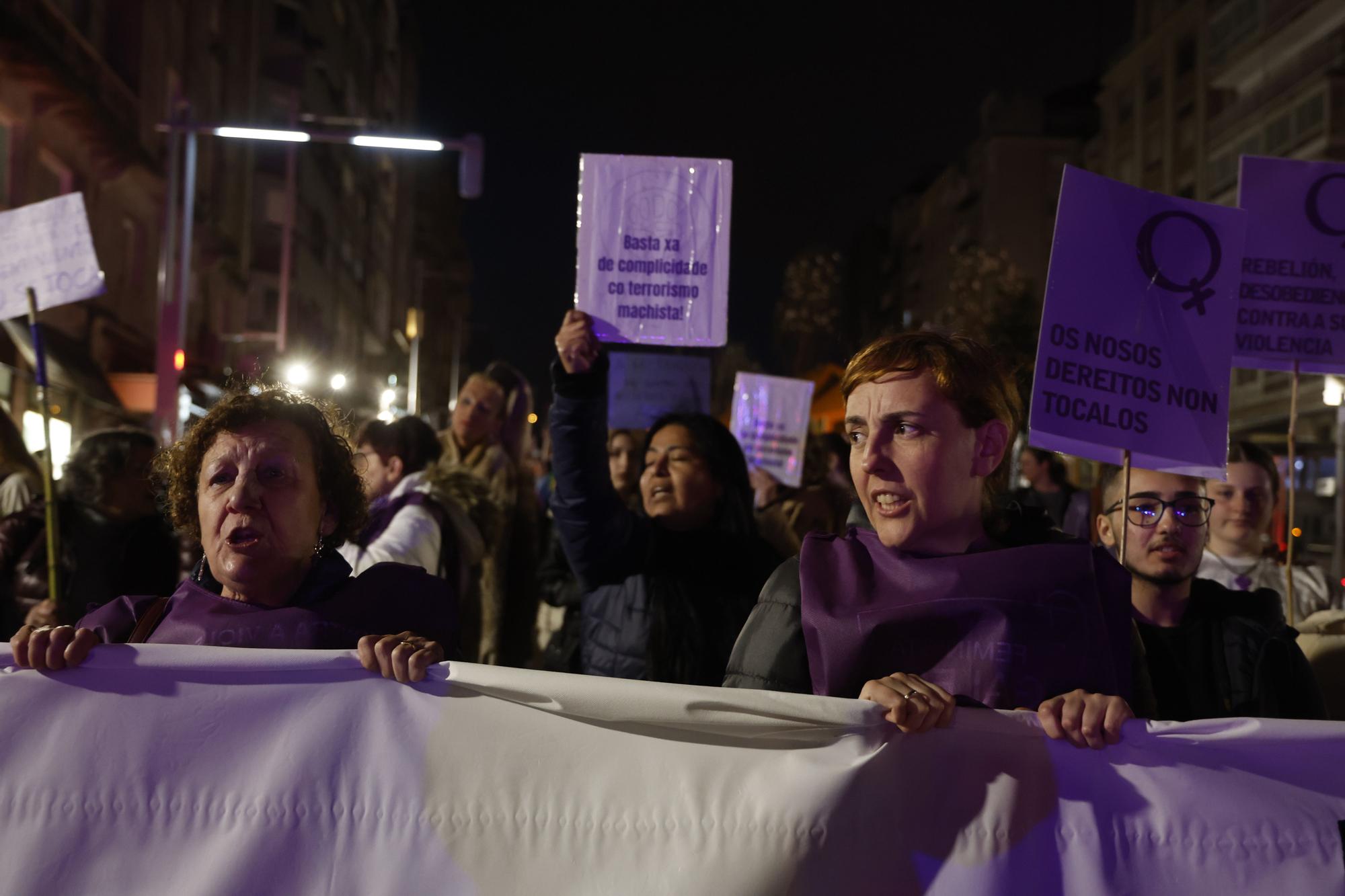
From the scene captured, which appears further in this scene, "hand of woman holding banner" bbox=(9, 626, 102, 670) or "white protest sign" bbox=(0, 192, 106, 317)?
"white protest sign" bbox=(0, 192, 106, 317)

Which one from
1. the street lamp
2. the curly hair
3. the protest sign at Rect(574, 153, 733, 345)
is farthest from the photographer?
the street lamp

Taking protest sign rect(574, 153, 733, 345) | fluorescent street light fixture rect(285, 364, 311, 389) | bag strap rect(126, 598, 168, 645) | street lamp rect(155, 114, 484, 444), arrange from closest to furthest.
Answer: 1. bag strap rect(126, 598, 168, 645)
2. protest sign rect(574, 153, 733, 345)
3. street lamp rect(155, 114, 484, 444)
4. fluorescent street light fixture rect(285, 364, 311, 389)

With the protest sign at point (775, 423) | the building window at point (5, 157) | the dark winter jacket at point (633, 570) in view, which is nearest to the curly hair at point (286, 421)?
the dark winter jacket at point (633, 570)

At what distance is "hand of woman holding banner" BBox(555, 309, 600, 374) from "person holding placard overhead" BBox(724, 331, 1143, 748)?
120cm

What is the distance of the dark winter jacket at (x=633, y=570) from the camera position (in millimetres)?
3797

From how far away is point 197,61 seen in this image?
28.6m

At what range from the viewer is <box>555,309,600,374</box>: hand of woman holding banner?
374 cm

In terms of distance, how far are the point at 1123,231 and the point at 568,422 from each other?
1.63m

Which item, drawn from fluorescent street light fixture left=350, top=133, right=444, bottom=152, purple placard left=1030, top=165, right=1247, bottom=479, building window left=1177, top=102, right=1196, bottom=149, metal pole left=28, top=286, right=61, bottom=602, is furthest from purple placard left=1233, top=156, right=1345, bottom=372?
building window left=1177, top=102, right=1196, bottom=149

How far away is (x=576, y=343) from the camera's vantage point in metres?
3.74

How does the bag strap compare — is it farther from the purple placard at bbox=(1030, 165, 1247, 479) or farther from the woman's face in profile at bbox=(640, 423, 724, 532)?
the purple placard at bbox=(1030, 165, 1247, 479)

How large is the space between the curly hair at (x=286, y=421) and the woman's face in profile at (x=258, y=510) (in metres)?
0.04

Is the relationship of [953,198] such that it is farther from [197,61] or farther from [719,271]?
[719,271]

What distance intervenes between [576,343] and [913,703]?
5.82 feet
